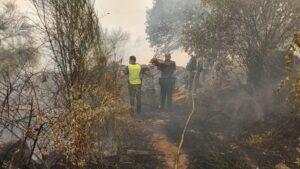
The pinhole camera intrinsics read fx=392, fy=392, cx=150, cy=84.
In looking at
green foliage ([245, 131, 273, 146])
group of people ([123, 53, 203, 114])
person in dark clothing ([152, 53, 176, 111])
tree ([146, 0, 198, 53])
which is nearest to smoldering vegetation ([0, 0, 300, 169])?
green foliage ([245, 131, 273, 146])

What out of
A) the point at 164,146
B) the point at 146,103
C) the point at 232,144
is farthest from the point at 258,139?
the point at 146,103

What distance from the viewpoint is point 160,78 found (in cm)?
1241

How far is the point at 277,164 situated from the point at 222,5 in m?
5.81

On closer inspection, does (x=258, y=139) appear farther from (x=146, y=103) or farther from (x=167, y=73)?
(x=146, y=103)

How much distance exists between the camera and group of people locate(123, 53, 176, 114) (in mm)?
10789

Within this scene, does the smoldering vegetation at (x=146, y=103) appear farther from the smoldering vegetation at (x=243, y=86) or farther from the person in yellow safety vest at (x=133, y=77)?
the person in yellow safety vest at (x=133, y=77)

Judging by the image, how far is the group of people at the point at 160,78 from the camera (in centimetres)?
1079

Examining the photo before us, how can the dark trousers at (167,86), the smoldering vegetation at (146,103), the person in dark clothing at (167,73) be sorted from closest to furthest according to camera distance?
the smoldering vegetation at (146,103) → the person in dark clothing at (167,73) → the dark trousers at (167,86)

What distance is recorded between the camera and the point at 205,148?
8055mm

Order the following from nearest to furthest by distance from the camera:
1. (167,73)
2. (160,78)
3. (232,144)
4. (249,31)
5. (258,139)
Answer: (258,139) → (232,144) → (249,31) → (167,73) → (160,78)

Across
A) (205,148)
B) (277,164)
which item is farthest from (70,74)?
(277,164)

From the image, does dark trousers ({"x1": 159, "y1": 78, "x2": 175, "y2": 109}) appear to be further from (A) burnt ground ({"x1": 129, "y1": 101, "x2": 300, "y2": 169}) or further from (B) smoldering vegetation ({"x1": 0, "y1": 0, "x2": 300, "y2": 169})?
(A) burnt ground ({"x1": 129, "y1": 101, "x2": 300, "y2": 169})

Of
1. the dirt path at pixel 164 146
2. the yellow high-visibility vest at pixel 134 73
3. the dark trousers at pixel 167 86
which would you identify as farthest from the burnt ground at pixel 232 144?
the dark trousers at pixel 167 86

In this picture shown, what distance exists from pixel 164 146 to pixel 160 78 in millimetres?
4348
